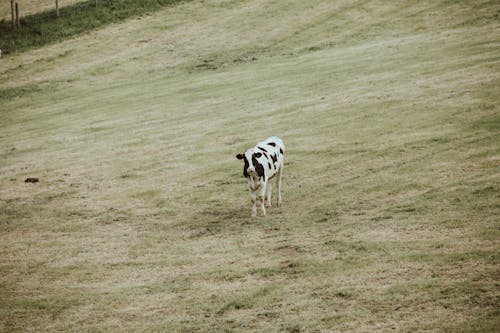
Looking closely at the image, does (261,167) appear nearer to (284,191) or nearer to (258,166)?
(258,166)

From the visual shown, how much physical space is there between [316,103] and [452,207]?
612 inches

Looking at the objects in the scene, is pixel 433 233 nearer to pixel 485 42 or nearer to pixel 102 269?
pixel 102 269

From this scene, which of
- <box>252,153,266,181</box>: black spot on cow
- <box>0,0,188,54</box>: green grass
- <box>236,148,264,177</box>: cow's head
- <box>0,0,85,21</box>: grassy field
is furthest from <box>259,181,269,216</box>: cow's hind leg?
<box>0,0,85,21</box>: grassy field

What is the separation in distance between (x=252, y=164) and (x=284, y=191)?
9.35 ft

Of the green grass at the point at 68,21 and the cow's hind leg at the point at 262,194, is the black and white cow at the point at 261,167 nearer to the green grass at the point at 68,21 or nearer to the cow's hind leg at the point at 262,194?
the cow's hind leg at the point at 262,194

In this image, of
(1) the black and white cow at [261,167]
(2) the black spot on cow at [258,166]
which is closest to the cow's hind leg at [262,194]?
(1) the black and white cow at [261,167]

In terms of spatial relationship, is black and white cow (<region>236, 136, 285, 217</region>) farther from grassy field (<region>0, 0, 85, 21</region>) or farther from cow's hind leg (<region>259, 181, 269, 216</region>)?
grassy field (<region>0, 0, 85, 21</region>)

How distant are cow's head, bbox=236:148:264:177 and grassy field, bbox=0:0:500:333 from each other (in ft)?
4.55

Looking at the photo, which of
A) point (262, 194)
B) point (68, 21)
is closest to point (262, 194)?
point (262, 194)

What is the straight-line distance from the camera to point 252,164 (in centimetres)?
1697

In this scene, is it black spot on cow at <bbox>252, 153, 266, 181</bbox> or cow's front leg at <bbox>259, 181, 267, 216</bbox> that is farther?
cow's front leg at <bbox>259, 181, 267, 216</bbox>

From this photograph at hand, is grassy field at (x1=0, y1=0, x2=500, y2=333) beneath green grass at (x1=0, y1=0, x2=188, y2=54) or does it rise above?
beneath

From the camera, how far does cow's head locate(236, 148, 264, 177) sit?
16.9 m

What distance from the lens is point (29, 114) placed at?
38344 mm
